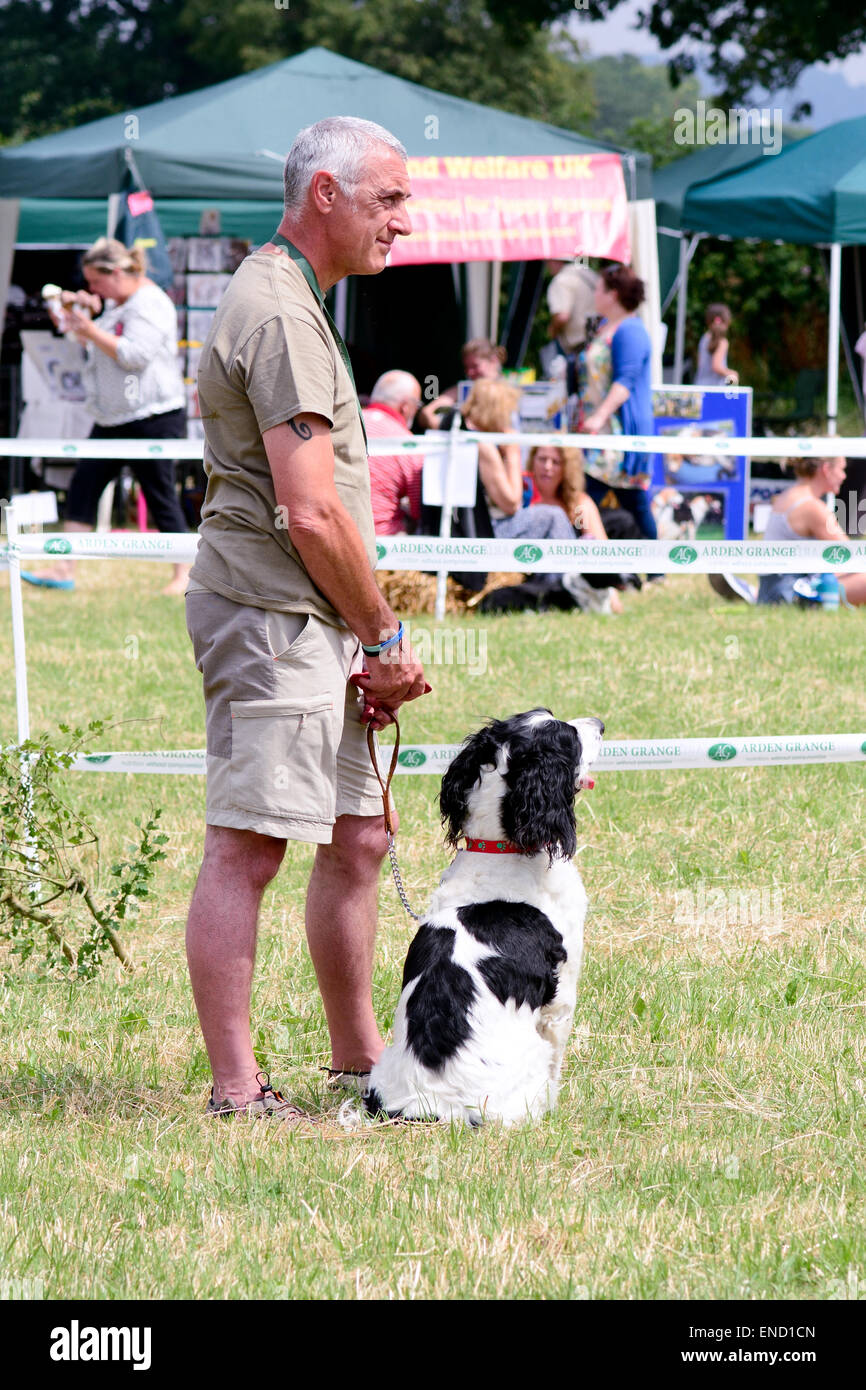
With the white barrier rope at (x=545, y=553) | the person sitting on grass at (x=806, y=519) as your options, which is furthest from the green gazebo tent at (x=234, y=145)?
the white barrier rope at (x=545, y=553)

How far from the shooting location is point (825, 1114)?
326 centimetres

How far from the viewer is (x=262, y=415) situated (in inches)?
115

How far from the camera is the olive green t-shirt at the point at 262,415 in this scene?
291 cm

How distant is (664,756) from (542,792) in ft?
4.99

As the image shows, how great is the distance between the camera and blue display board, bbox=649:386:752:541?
11766mm

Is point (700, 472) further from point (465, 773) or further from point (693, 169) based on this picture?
point (693, 169)

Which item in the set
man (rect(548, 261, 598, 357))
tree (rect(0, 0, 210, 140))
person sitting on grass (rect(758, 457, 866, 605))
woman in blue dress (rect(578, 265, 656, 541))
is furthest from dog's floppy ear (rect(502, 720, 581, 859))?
tree (rect(0, 0, 210, 140))

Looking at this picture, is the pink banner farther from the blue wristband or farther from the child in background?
the blue wristband

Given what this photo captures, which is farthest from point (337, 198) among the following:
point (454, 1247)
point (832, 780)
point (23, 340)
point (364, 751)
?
point (23, 340)

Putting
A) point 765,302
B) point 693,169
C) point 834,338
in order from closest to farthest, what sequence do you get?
point 834,338
point 693,169
point 765,302

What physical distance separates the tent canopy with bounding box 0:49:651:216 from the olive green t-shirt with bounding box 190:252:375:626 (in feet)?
35.4

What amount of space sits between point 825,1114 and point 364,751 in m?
1.27

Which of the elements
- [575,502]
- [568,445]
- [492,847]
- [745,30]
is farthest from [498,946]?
[745,30]

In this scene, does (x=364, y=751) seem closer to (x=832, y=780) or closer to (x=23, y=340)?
(x=832, y=780)
